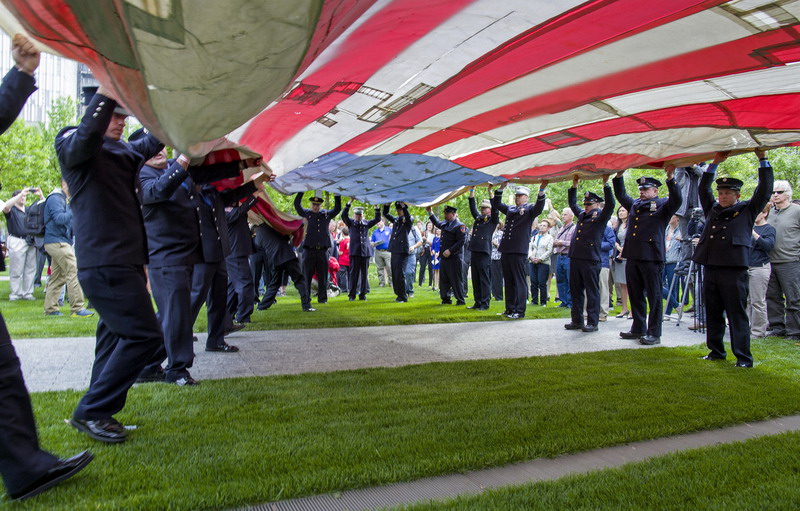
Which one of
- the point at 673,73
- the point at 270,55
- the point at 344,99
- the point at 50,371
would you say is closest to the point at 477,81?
the point at 344,99

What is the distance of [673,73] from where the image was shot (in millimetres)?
3957

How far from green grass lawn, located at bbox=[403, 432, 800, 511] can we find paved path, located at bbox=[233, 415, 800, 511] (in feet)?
0.38

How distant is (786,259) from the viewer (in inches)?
306

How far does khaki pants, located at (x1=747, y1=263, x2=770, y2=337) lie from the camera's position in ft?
26.2

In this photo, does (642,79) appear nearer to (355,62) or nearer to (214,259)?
(355,62)

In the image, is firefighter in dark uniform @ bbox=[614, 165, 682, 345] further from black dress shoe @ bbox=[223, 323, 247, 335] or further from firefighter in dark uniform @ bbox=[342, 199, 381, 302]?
firefighter in dark uniform @ bbox=[342, 199, 381, 302]

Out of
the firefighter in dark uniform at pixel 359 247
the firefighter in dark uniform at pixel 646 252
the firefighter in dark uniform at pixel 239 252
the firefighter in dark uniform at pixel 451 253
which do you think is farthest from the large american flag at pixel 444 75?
the firefighter in dark uniform at pixel 359 247

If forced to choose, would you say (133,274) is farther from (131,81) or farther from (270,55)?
(270,55)

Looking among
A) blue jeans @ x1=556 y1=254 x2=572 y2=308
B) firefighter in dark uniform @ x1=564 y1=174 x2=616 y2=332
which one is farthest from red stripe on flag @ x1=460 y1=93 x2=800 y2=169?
blue jeans @ x1=556 y1=254 x2=572 y2=308

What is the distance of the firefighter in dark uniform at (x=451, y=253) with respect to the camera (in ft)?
41.7

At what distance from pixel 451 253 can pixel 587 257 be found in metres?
4.24

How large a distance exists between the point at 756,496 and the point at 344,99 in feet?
11.8

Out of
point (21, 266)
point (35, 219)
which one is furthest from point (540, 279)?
point (21, 266)

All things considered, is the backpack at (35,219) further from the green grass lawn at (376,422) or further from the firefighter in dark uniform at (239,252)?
the green grass lawn at (376,422)
